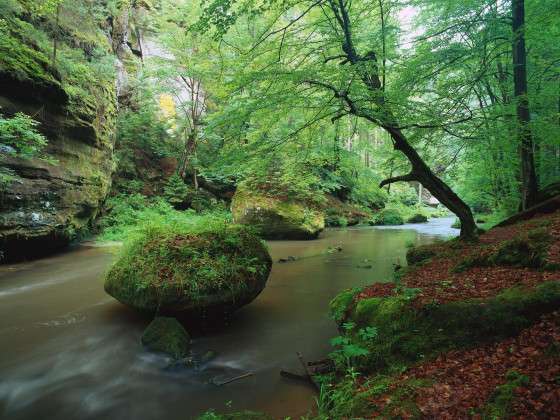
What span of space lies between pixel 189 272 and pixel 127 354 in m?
1.31

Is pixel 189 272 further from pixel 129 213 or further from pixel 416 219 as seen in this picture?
pixel 416 219

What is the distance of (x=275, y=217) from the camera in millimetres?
14094

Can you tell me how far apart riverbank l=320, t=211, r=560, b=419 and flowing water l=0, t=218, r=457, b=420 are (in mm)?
795

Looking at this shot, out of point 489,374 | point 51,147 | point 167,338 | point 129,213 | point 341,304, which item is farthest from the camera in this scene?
point 129,213

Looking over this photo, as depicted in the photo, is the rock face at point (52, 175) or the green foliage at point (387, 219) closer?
the rock face at point (52, 175)

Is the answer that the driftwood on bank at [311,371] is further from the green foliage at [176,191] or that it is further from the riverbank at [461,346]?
the green foliage at [176,191]

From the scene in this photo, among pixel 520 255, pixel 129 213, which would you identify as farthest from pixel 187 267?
pixel 129 213

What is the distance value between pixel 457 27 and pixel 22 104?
431 inches

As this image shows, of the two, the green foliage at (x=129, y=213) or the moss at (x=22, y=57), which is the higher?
the moss at (x=22, y=57)

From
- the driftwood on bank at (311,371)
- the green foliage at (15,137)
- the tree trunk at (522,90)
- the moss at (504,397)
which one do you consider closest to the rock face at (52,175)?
the green foliage at (15,137)

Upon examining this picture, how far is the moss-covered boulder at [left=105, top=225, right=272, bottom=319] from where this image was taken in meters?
4.66

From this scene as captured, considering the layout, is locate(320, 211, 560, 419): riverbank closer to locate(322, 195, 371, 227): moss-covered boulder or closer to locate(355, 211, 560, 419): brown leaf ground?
locate(355, 211, 560, 419): brown leaf ground

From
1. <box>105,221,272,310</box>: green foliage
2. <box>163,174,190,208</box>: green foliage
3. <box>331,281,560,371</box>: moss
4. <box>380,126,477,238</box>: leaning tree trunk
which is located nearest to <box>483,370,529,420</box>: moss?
<box>331,281,560,371</box>: moss

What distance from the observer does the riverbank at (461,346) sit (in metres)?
2.18
